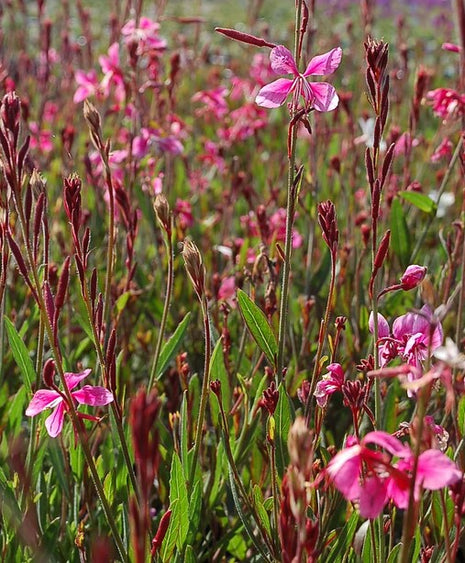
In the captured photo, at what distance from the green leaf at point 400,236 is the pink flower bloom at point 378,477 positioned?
4.42ft

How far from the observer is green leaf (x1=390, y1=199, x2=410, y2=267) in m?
2.01

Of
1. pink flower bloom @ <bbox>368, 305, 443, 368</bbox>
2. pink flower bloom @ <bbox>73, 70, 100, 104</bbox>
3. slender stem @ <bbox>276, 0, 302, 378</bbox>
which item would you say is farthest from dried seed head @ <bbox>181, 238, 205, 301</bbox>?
pink flower bloom @ <bbox>73, 70, 100, 104</bbox>

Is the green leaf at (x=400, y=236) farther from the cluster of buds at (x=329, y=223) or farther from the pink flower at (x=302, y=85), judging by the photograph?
the cluster of buds at (x=329, y=223)

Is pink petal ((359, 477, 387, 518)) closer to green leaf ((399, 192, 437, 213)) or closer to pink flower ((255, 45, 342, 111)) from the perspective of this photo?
pink flower ((255, 45, 342, 111))

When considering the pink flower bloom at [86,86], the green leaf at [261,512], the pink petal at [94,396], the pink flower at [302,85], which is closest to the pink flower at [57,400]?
the pink petal at [94,396]

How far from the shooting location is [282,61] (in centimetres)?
113

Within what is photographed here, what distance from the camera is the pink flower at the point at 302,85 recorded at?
1.13 meters

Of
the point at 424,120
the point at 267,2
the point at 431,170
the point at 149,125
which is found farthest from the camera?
the point at 267,2

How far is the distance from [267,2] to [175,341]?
53.6ft

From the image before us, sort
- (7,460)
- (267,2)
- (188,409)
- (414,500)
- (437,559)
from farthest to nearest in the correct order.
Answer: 1. (267,2)
2. (7,460)
3. (188,409)
4. (437,559)
5. (414,500)

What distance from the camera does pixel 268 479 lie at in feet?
4.83

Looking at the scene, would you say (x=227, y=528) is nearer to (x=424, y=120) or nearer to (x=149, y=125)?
(x=149, y=125)

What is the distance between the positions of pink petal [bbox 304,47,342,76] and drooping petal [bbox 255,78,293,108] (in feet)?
0.12

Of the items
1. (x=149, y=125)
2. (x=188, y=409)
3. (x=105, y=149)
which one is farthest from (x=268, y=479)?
(x=149, y=125)
